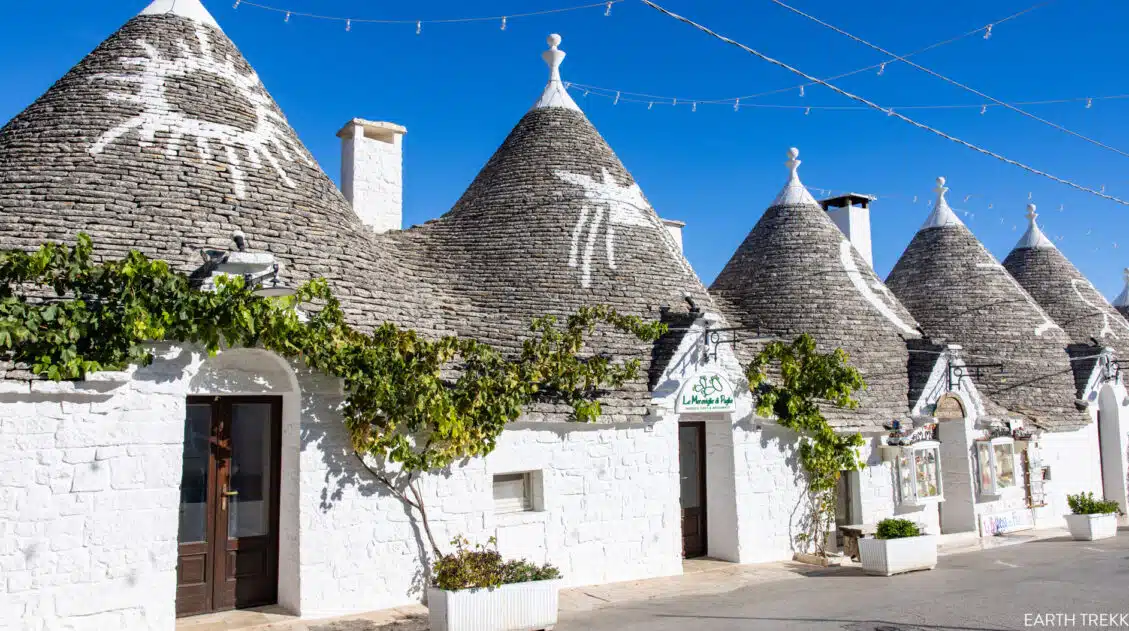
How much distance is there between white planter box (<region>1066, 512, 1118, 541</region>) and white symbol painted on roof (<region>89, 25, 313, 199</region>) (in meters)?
13.9

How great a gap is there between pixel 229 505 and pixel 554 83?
9.45 meters

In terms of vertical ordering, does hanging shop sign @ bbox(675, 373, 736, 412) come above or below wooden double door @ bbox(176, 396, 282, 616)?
above

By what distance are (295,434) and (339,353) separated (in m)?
0.96

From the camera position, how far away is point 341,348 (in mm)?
8977

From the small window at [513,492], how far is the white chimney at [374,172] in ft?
16.4

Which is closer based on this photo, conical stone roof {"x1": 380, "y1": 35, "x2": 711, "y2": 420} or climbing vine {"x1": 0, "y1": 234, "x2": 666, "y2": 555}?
climbing vine {"x1": 0, "y1": 234, "x2": 666, "y2": 555}

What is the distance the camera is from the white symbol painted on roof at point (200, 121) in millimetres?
9945

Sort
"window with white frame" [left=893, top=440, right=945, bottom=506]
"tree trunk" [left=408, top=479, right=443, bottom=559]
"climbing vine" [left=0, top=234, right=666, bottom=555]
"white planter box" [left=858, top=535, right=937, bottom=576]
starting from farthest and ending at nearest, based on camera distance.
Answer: "window with white frame" [left=893, top=440, right=945, bottom=506] < "white planter box" [left=858, top=535, right=937, bottom=576] < "tree trunk" [left=408, top=479, right=443, bottom=559] < "climbing vine" [left=0, top=234, right=666, bottom=555]

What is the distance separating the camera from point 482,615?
8344mm

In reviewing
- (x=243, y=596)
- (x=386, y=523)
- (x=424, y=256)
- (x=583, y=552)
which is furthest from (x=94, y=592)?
(x=424, y=256)

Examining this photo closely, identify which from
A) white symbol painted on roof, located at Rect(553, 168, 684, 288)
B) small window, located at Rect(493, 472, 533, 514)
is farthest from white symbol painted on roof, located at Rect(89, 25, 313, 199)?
small window, located at Rect(493, 472, 533, 514)

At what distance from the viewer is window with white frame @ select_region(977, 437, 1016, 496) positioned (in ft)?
52.3

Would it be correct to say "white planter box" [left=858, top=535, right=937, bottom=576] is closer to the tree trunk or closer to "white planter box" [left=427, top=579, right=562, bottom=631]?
"white planter box" [left=427, top=579, right=562, bottom=631]

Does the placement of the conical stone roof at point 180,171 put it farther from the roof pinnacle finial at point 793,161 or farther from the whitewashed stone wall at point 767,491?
the roof pinnacle finial at point 793,161
